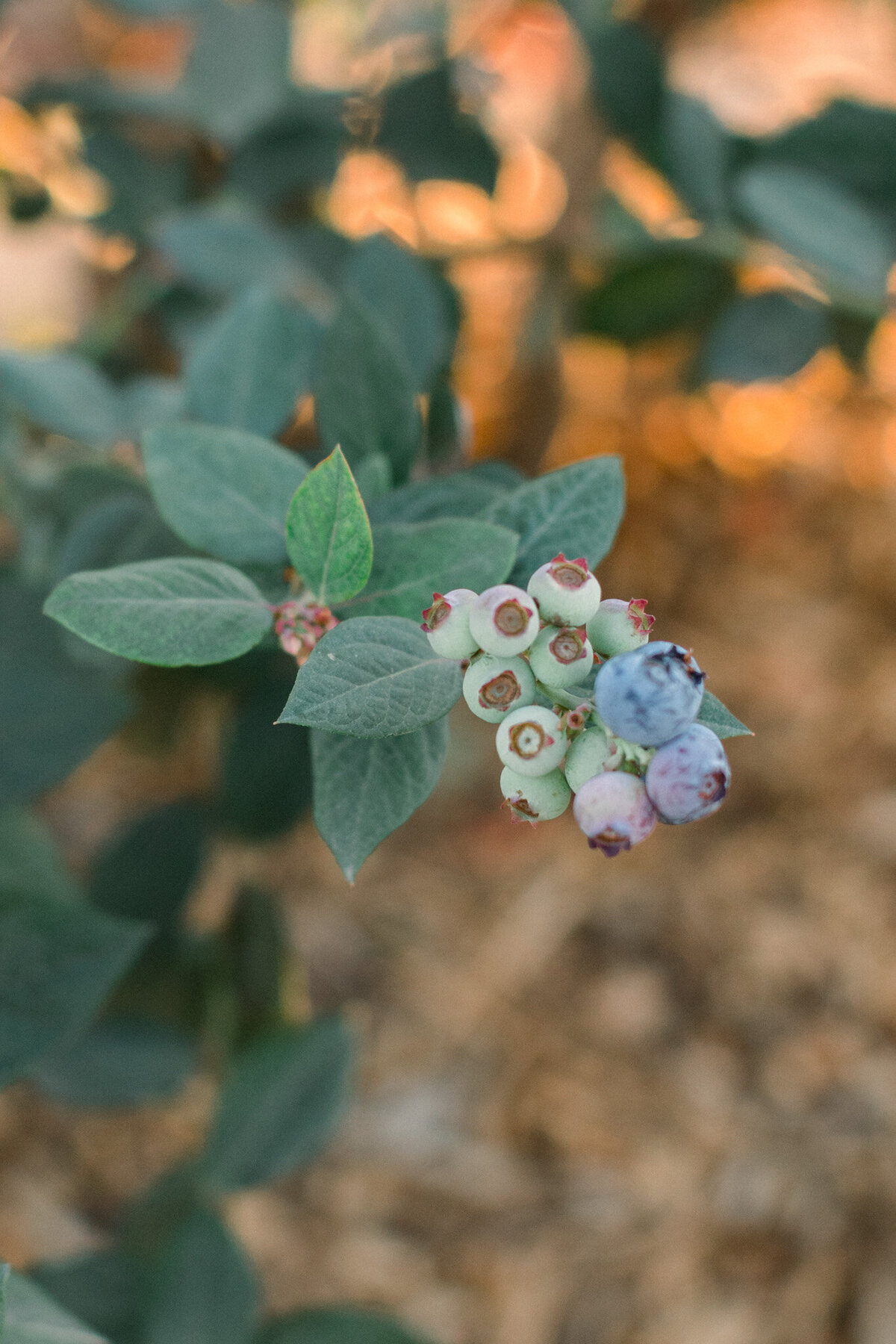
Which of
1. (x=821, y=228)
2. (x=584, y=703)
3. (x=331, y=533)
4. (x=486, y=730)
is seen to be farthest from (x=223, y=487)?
(x=486, y=730)

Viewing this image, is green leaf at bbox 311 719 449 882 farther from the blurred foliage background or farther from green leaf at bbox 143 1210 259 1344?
green leaf at bbox 143 1210 259 1344

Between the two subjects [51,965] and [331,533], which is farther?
[51,965]

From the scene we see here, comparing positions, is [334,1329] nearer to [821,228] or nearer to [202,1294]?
[202,1294]

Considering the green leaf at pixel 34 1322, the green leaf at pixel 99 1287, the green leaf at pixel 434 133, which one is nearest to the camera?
the green leaf at pixel 34 1322

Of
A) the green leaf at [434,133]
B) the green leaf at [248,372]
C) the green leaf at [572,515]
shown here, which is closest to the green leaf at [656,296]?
the green leaf at [434,133]

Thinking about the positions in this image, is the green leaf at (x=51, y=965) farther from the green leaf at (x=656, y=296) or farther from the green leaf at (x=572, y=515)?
the green leaf at (x=656, y=296)

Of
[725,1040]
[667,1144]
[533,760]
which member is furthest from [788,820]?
[533,760]

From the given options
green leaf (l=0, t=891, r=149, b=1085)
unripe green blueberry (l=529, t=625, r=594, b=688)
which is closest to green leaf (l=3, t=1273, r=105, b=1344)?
green leaf (l=0, t=891, r=149, b=1085)
